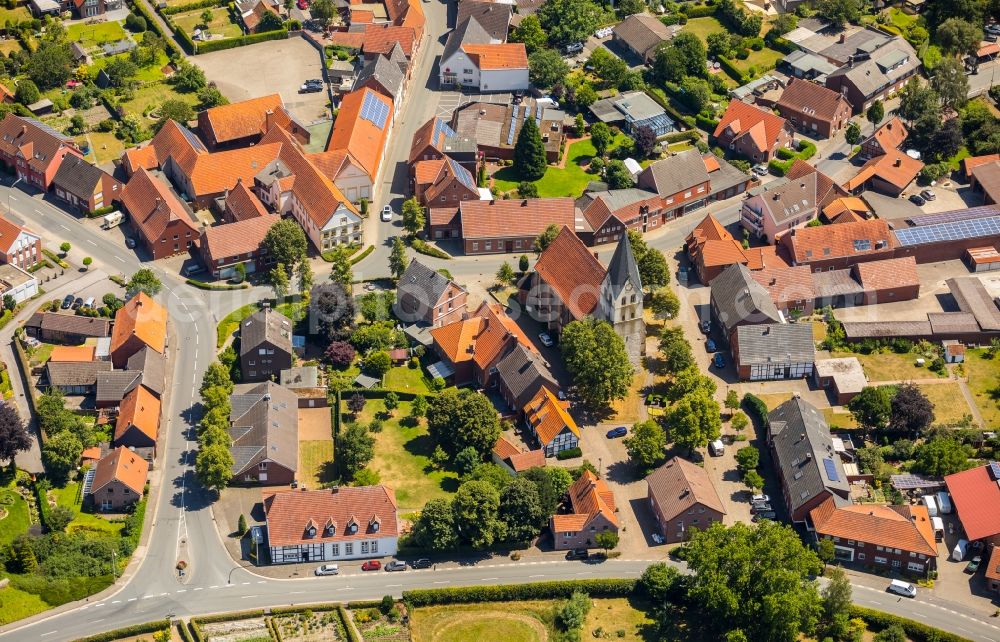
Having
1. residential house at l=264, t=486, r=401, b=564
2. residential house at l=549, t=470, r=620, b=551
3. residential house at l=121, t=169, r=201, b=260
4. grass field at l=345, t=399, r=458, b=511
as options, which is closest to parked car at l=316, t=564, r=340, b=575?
residential house at l=264, t=486, r=401, b=564

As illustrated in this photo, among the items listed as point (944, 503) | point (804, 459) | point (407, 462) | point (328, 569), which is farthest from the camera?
point (407, 462)

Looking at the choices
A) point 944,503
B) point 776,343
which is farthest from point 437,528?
point 944,503

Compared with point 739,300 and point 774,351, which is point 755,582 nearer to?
point 774,351

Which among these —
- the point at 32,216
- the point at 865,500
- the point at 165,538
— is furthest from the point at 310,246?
the point at 865,500

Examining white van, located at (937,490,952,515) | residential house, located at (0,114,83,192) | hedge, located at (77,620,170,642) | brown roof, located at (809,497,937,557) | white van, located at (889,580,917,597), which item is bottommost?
white van, located at (889,580,917,597)

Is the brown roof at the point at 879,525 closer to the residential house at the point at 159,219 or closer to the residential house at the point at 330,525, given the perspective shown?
the residential house at the point at 330,525

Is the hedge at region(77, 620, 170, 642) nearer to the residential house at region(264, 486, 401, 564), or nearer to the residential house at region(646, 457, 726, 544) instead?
the residential house at region(264, 486, 401, 564)
